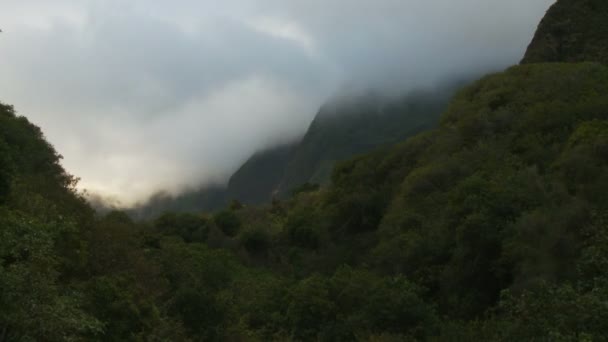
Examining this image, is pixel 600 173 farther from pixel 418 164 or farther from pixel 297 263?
pixel 297 263

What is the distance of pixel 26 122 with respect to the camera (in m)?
46.6

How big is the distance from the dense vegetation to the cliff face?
641 cm

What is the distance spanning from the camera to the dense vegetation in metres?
15.2

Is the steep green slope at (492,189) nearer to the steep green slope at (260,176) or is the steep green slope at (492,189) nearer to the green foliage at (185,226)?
the green foliage at (185,226)

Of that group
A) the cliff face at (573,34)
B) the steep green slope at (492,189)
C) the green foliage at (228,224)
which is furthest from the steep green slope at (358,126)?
the steep green slope at (492,189)

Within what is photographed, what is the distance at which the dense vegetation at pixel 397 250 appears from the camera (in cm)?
1524

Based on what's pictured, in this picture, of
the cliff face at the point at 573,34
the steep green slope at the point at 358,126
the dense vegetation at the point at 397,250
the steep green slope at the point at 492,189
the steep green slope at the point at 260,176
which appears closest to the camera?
the dense vegetation at the point at 397,250

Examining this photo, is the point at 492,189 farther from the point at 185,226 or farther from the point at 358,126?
the point at 358,126

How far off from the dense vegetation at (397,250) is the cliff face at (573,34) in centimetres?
641

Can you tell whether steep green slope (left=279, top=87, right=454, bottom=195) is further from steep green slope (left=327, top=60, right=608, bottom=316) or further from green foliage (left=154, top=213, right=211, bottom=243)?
steep green slope (left=327, top=60, right=608, bottom=316)

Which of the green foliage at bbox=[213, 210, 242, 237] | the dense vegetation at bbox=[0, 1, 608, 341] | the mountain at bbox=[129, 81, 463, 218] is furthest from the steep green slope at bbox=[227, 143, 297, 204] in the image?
the dense vegetation at bbox=[0, 1, 608, 341]

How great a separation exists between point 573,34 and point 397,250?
90.9ft

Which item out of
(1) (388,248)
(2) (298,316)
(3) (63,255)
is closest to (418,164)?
(1) (388,248)

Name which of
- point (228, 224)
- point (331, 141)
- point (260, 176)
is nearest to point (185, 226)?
point (228, 224)
